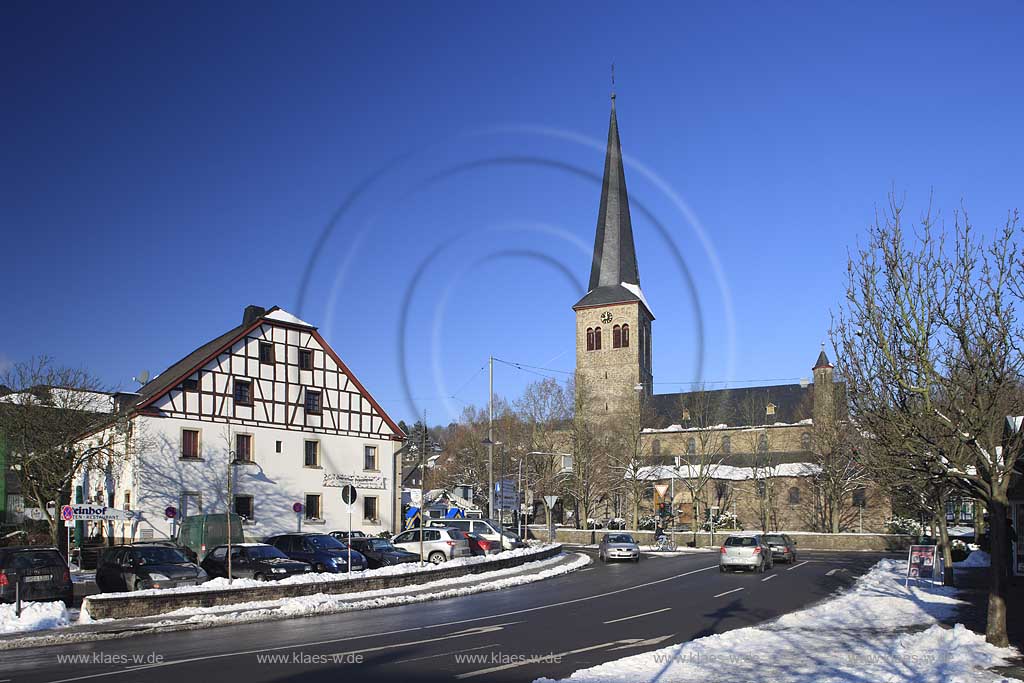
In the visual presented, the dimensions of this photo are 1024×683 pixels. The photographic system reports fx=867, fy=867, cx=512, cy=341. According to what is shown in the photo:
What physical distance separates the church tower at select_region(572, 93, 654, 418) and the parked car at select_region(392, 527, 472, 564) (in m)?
59.9

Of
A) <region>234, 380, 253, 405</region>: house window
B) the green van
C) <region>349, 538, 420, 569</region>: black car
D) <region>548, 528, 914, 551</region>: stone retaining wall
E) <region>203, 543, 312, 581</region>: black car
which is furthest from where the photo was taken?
<region>548, 528, 914, 551</region>: stone retaining wall

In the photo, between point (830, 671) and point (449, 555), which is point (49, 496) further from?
point (830, 671)

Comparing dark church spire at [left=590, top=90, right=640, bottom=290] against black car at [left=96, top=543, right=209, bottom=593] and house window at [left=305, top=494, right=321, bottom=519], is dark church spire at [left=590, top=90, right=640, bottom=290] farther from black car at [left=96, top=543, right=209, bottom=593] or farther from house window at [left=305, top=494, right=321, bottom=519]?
black car at [left=96, top=543, right=209, bottom=593]

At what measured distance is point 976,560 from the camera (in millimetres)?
38125

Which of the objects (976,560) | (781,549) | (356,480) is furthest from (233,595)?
(976,560)

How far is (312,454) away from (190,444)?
745 cm

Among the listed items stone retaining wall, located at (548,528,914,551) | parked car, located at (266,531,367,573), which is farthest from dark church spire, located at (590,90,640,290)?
parked car, located at (266,531,367,573)

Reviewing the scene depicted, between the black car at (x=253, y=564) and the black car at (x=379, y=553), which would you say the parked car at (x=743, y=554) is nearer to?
the black car at (x=379, y=553)

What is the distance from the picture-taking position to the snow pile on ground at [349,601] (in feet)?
64.3

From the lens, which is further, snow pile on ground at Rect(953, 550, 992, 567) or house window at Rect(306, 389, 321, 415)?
house window at Rect(306, 389, 321, 415)

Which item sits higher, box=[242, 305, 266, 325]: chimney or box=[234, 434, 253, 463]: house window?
box=[242, 305, 266, 325]: chimney

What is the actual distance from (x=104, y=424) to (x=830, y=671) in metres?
35.4

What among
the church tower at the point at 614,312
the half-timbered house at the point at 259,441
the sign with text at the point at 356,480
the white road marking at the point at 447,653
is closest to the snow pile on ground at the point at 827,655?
the white road marking at the point at 447,653

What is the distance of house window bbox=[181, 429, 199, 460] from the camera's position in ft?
137
